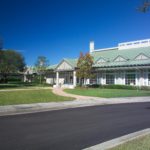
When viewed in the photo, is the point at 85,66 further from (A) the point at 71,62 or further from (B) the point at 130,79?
(B) the point at 130,79

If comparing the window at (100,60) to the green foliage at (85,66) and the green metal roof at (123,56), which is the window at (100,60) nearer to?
the green metal roof at (123,56)

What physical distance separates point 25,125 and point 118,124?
3999 millimetres

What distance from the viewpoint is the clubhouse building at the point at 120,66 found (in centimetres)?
3522

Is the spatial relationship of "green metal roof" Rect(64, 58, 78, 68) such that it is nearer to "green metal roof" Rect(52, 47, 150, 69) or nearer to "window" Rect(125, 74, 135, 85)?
"green metal roof" Rect(52, 47, 150, 69)

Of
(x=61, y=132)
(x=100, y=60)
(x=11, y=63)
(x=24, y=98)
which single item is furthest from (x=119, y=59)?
(x=11, y=63)

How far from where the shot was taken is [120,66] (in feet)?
122

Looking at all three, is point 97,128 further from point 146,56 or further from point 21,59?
point 21,59

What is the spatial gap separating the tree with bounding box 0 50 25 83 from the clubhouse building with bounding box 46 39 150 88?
2238cm

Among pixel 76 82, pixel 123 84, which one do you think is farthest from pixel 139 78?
pixel 76 82

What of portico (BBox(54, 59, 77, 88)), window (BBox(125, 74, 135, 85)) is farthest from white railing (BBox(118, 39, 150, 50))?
portico (BBox(54, 59, 77, 88))

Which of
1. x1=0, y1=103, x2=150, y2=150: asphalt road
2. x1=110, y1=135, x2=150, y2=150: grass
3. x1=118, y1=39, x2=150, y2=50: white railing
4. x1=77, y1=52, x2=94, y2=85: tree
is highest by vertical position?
x1=118, y1=39, x2=150, y2=50: white railing

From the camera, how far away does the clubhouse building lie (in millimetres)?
35219

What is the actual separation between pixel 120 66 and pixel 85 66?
6.01 m

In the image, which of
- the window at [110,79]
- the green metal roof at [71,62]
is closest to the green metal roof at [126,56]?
the window at [110,79]
